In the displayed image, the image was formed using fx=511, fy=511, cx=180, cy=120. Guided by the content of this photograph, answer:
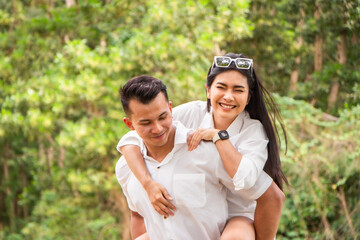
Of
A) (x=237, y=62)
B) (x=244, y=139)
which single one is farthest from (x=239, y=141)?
(x=237, y=62)

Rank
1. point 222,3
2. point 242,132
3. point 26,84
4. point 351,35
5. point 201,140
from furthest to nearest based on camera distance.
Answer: point 26,84
point 222,3
point 351,35
point 242,132
point 201,140

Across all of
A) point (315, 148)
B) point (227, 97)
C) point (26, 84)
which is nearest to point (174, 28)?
point (315, 148)

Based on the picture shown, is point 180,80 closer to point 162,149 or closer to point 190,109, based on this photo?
point 190,109

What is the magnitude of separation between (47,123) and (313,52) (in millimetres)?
3947

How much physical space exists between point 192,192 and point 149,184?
0.60ft

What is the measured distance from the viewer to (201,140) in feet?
6.65

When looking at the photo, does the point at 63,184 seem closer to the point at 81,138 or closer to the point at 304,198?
the point at 81,138

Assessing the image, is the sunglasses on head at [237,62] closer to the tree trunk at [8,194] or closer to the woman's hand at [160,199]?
the woman's hand at [160,199]

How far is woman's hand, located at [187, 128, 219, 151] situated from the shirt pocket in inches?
4.6

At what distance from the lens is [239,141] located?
2.17 m

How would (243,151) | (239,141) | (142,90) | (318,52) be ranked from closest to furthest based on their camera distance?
1. (142,90)
2. (243,151)
3. (239,141)
4. (318,52)

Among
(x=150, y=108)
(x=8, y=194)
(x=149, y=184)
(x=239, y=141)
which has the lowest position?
(x=8, y=194)

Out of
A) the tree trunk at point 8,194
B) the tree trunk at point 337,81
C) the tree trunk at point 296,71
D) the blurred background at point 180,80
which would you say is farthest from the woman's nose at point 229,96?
the tree trunk at point 8,194

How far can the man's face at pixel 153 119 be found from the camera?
6.35 ft
